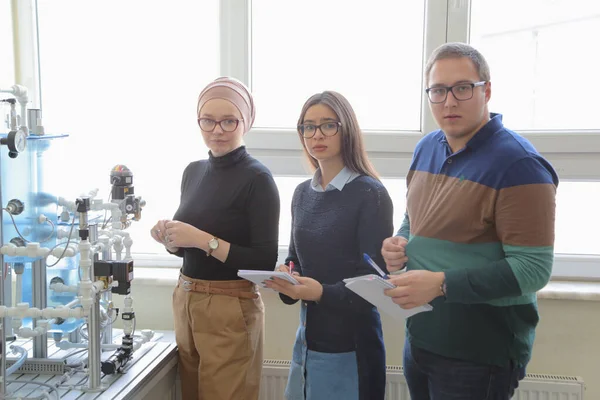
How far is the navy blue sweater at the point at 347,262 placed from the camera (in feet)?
5.31

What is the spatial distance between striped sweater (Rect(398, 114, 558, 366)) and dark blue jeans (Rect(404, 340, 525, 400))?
24 millimetres

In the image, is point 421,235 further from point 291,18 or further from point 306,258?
point 291,18

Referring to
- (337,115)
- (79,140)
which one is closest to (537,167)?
(337,115)

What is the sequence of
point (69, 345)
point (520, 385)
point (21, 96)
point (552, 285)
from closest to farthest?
point (21, 96), point (69, 345), point (520, 385), point (552, 285)

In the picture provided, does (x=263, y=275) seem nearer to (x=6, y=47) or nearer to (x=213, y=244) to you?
(x=213, y=244)

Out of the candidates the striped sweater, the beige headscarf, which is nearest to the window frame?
the beige headscarf

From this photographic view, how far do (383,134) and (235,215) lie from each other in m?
0.94

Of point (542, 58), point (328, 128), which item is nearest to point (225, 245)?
point (328, 128)

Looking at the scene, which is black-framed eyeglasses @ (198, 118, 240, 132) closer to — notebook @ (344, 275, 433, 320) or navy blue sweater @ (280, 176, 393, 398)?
navy blue sweater @ (280, 176, 393, 398)

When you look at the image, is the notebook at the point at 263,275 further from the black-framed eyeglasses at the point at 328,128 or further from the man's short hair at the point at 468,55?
the man's short hair at the point at 468,55

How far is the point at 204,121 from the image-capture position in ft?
5.85

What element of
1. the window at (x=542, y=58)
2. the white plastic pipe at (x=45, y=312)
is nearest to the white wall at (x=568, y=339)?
the window at (x=542, y=58)

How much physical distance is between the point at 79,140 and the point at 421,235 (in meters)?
→ 1.85

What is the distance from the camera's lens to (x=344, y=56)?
2480 mm
